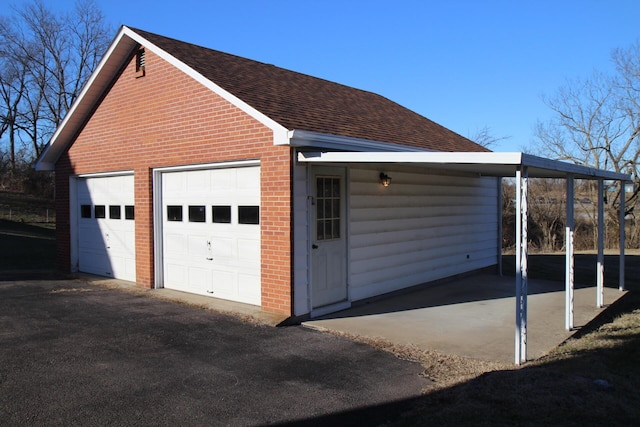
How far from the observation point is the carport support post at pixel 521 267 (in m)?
5.75

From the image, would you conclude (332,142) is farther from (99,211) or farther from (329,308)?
(99,211)

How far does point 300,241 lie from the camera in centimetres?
790

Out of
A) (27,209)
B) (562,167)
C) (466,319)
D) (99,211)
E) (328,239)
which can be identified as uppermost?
(562,167)

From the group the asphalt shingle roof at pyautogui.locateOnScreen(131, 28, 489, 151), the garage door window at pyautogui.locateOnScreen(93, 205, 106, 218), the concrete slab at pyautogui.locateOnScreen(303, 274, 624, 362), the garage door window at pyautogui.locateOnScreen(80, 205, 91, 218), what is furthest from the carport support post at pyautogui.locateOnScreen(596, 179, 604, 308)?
the garage door window at pyautogui.locateOnScreen(80, 205, 91, 218)

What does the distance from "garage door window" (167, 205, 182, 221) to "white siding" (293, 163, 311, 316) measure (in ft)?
10.8

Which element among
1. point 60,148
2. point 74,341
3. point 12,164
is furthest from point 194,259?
point 12,164

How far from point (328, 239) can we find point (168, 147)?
385 cm

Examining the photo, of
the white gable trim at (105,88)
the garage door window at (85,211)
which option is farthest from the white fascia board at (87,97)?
the garage door window at (85,211)

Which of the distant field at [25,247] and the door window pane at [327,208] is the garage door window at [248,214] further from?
the distant field at [25,247]

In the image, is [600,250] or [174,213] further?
[174,213]

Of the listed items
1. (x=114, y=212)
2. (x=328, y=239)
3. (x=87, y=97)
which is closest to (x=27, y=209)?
(x=87, y=97)

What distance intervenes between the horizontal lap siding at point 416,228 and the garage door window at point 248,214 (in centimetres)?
164

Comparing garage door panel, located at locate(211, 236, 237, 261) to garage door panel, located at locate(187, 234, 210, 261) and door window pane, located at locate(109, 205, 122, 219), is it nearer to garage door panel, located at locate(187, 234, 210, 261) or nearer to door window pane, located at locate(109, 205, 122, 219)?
garage door panel, located at locate(187, 234, 210, 261)

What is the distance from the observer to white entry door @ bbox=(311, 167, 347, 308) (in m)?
8.24
